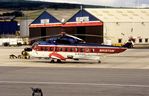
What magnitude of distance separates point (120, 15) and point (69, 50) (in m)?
53.9

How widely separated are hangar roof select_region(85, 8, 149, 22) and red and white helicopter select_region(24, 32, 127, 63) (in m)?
45.2

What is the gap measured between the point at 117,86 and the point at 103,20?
67212mm

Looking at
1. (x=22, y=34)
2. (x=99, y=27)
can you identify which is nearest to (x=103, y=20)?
(x=99, y=27)

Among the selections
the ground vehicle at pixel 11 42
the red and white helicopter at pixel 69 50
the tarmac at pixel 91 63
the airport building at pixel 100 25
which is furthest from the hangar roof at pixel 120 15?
the red and white helicopter at pixel 69 50

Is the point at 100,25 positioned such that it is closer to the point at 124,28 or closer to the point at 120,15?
the point at 124,28

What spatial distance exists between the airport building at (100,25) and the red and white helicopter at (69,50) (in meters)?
38.1

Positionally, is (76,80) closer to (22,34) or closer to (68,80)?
(68,80)

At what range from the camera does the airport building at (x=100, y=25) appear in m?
94.5

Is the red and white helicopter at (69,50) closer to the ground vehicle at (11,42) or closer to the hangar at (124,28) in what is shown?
the hangar at (124,28)

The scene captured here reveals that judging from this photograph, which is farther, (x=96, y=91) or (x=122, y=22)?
(x=122, y=22)

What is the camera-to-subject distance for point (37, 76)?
3553 centimetres

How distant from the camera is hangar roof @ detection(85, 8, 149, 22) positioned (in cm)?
9769

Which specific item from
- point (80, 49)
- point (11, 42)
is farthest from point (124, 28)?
point (80, 49)

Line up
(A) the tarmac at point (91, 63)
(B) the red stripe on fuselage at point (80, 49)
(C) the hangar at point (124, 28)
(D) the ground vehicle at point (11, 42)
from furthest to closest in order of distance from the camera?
(D) the ground vehicle at point (11, 42), (C) the hangar at point (124, 28), (B) the red stripe on fuselage at point (80, 49), (A) the tarmac at point (91, 63)
